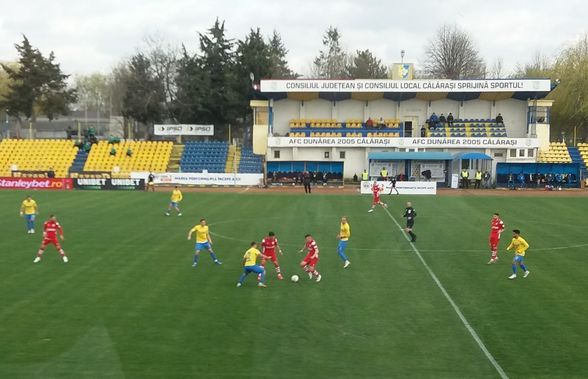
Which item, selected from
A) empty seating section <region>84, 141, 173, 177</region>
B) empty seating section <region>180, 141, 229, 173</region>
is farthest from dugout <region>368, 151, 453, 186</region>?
empty seating section <region>84, 141, 173, 177</region>

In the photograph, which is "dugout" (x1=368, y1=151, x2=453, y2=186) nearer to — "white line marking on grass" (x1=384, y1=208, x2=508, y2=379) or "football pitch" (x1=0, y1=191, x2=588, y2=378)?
"football pitch" (x1=0, y1=191, x2=588, y2=378)

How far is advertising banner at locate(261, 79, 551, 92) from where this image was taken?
56.3 metres

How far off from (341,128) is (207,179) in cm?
1602

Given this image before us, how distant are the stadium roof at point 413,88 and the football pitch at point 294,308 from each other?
32174 millimetres

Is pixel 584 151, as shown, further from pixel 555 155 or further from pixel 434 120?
pixel 434 120

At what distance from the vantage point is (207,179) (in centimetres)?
5409

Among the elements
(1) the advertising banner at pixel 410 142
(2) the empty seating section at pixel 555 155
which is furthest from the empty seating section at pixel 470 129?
(2) the empty seating section at pixel 555 155

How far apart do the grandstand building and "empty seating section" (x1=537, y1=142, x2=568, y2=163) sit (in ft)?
0.30

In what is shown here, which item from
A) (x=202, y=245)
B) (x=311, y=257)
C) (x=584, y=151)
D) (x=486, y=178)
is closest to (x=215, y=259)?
(x=202, y=245)

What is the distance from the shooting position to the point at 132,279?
17.8 m

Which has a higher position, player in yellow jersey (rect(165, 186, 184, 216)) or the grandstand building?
the grandstand building

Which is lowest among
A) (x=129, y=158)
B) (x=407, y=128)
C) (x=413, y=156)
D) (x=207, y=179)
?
(x=207, y=179)

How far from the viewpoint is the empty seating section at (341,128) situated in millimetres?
58781

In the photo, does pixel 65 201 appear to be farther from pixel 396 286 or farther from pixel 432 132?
pixel 432 132
